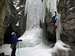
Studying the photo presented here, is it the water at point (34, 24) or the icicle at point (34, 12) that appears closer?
the water at point (34, 24)

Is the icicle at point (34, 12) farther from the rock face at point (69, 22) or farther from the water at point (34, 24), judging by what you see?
the rock face at point (69, 22)

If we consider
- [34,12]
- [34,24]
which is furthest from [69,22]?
Answer: [34,12]

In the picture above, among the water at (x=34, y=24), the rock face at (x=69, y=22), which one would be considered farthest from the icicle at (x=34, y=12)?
the rock face at (x=69, y=22)

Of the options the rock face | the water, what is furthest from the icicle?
the rock face

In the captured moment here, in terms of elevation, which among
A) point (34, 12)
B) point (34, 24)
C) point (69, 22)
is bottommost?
point (34, 24)

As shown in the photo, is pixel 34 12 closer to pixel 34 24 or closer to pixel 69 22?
pixel 34 24

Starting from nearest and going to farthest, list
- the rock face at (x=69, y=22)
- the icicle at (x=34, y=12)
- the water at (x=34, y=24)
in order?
the rock face at (x=69, y=22)
the water at (x=34, y=24)
the icicle at (x=34, y=12)

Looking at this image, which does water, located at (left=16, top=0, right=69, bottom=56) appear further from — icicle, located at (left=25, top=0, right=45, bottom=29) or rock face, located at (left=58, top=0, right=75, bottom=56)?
rock face, located at (left=58, top=0, right=75, bottom=56)

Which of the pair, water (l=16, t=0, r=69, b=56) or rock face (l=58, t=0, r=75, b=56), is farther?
water (l=16, t=0, r=69, b=56)

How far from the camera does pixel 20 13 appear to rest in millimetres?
15742

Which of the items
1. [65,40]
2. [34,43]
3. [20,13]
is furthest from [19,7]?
[65,40]

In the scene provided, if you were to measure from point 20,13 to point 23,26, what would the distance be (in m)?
1.17

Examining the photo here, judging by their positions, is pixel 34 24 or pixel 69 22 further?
pixel 34 24

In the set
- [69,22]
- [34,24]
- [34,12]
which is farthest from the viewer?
[34,12]
